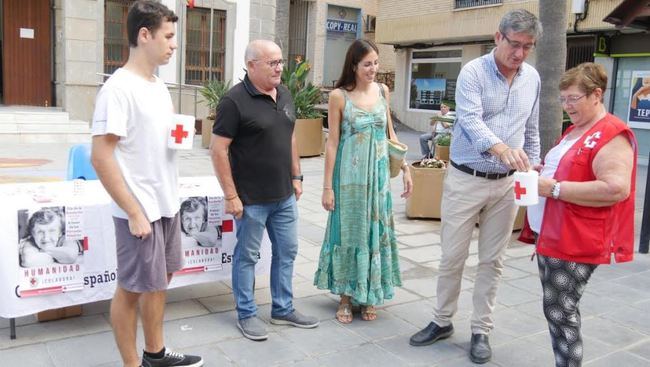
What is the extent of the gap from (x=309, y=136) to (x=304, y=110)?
522 mm

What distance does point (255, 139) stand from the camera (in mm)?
3527

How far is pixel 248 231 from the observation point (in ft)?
11.9

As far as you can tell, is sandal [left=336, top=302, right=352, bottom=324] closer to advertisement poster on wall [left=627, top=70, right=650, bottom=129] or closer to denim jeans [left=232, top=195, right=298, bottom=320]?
denim jeans [left=232, top=195, right=298, bottom=320]

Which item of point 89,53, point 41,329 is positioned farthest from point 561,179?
point 89,53

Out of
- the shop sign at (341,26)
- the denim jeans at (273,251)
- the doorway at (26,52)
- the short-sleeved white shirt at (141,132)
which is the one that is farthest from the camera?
the shop sign at (341,26)

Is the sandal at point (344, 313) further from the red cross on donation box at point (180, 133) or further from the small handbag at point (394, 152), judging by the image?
the red cross on donation box at point (180, 133)

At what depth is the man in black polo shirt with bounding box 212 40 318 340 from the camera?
348 cm

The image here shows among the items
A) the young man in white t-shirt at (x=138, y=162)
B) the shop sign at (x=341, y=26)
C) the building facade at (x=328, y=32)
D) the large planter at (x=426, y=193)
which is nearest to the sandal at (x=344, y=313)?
the young man in white t-shirt at (x=138, y=162)

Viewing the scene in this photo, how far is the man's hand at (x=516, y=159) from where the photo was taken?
2.90 metres

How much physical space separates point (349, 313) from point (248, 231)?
2.99 ft

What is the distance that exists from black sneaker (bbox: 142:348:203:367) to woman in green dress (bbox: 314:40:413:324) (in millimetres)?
1098

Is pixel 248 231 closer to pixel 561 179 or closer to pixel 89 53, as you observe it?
pixel 561 179

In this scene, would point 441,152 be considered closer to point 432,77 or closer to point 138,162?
point 138,162

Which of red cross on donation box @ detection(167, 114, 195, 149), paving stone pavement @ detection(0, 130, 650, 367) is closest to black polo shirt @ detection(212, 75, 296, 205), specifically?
red cross on donation box @ detection(167, 114, 195, 149)
